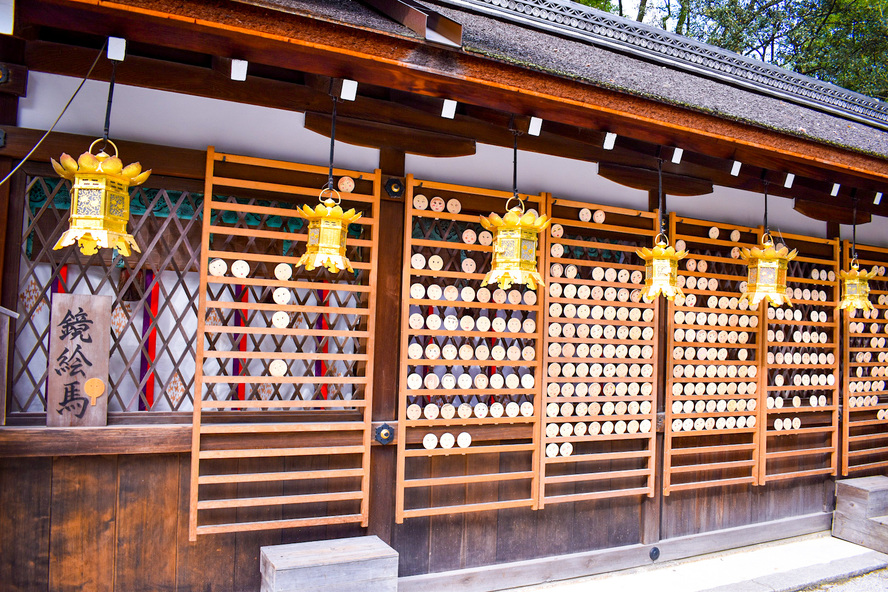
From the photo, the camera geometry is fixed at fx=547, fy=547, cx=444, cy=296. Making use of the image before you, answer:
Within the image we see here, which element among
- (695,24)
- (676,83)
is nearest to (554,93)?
(676,83)

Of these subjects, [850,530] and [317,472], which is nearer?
[317,472]

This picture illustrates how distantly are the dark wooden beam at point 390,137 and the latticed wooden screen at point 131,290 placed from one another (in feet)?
3.14

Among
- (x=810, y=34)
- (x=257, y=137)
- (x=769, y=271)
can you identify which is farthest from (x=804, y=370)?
(x=810, y=34)

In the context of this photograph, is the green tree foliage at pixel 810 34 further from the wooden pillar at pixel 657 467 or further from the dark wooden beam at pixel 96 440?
the dark wooden beam at pixel 96 440

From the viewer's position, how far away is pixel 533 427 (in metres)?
4.27

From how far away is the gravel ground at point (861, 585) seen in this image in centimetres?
457

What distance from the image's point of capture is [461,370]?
4348 mm

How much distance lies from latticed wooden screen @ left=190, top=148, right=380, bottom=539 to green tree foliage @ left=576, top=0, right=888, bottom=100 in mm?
12023

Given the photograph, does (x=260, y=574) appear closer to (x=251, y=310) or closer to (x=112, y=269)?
(x=251, y=310)

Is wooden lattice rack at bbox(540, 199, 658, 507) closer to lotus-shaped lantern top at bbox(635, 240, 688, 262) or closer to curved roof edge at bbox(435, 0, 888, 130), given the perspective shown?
lotus-shaped lantern top at bbox(635, 240, 688, 262)

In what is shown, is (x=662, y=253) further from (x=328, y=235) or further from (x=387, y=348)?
(x=328, y=235)

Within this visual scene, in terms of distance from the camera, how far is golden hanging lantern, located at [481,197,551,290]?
11.6 ft

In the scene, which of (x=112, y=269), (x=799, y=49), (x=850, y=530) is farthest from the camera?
(x=799, y=49)

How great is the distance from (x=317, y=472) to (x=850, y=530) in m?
5.51
